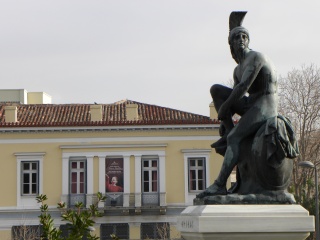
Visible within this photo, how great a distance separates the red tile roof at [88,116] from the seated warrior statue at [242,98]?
33.0 meters

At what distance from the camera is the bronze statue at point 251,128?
7.46 metres

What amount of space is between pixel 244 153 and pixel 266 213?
776 millimetres

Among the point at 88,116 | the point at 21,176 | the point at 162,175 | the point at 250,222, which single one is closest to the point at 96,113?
the point at 88,116

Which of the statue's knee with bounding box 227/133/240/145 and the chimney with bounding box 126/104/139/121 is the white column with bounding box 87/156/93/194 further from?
the statue's knee with bounding box 227/133/240/145

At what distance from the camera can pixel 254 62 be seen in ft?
25.2

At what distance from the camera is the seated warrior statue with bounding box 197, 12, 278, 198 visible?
764 cm

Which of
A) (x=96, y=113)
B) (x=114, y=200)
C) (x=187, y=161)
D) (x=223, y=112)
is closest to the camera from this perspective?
(x=223, y=112)

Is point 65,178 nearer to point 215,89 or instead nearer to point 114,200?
point 114,200


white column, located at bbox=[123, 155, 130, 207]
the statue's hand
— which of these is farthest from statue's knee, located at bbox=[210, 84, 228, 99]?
white column, located at bbox=[123, 155, 130, 207]

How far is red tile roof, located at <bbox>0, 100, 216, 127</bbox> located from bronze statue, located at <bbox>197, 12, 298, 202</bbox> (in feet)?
108

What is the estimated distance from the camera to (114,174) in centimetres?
4097

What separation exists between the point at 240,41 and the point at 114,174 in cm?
3335

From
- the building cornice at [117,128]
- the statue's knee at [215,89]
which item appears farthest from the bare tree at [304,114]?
the statue's knee at [215,89]

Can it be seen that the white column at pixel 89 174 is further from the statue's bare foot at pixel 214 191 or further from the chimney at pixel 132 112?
the statue's bare foot at pixel 214 191
